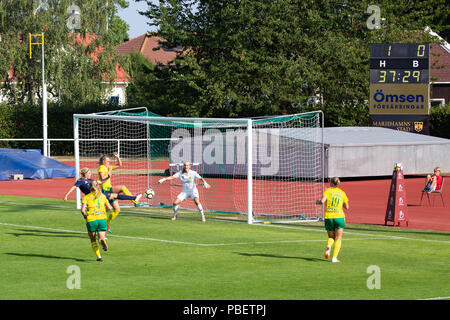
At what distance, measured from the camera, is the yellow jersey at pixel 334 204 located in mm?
13891

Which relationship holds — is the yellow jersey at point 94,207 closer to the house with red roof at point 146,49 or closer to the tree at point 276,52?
the tree at point 276,52

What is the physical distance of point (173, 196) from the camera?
28281 mm

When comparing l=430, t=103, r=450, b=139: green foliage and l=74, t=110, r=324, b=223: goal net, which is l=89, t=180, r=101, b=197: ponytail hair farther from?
l=430, t=103, r=450, b=139: green foliage

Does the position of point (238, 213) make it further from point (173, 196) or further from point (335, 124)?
point (335, 124)

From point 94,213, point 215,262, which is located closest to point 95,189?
point 94,213

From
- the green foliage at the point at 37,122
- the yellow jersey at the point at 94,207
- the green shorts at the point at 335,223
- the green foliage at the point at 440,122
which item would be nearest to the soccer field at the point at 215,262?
the green shorts at the point at 335,223

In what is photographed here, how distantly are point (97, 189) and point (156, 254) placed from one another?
1789mm

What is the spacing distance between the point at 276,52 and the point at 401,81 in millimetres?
15135

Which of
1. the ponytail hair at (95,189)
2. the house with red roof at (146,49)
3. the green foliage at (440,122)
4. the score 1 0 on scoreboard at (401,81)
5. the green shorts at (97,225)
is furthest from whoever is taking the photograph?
the house with red roof at (146,49)

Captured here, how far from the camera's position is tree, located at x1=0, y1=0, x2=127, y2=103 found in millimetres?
59031

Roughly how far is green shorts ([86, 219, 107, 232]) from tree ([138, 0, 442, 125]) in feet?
114

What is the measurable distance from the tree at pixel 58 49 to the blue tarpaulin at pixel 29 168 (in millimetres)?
21457

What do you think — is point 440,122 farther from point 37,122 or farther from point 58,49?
point 58,49

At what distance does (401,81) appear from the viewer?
3656cm
